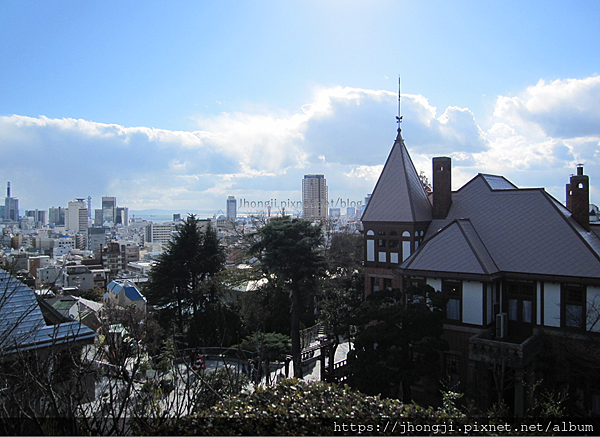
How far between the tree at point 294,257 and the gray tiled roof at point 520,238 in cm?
590

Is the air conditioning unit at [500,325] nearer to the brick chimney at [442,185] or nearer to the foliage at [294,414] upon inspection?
the brick chimney at [442,185]

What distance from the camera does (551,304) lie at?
1339 cm

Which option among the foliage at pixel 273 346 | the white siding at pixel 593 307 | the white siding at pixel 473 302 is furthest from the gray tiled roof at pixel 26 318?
the white siding at pixel 593 307

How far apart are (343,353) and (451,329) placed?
8.59m

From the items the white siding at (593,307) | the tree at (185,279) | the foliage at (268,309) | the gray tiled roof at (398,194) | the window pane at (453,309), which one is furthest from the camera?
the tree at (185,279)

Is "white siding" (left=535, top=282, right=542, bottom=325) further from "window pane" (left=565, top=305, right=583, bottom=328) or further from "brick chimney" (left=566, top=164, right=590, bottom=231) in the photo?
"brick chimney" (left=566, top=164, right=590, bottom=231)

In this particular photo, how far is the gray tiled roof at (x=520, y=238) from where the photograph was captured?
43.9 ft

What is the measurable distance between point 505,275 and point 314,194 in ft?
309

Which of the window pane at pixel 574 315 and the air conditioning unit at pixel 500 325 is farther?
the air conditioning unit at pixel 500 325

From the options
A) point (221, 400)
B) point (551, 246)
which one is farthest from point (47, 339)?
point (551, 246)

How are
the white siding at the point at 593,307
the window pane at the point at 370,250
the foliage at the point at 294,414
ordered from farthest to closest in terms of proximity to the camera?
the window pane at the point at 370,250
the white siding at the point at 593,307
the foliage at the point at 294,414

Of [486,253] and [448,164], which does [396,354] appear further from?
[448,164]

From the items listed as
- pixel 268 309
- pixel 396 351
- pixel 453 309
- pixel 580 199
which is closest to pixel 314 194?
pixel 268 309

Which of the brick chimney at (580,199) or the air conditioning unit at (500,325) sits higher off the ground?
the brick chimney at (580,199)
